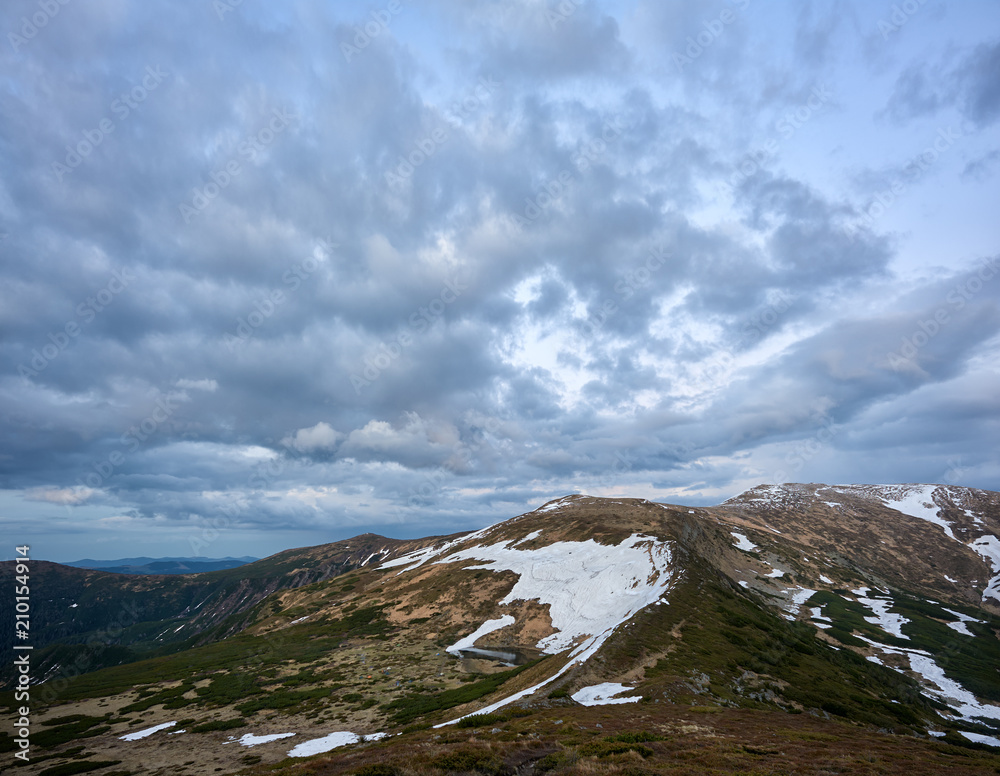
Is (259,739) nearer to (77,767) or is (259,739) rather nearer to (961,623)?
(77,767)

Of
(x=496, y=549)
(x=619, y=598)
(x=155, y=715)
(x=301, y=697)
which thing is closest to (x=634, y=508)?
(x=496, y=549)

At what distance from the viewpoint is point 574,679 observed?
121ft

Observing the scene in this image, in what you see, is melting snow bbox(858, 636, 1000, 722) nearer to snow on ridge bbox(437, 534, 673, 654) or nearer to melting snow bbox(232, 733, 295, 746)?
snow on ridge bbox(437, 534, 673, 654)

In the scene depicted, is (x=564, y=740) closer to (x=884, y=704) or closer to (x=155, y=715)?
(x=884, y=704)

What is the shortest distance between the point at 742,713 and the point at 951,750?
10.8m

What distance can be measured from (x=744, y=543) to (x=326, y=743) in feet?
474

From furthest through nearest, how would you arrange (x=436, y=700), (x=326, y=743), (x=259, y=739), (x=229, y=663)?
(x=229, y=663) → (x=436, y=700) → (x=259, y=739) → (x=326, y=743)

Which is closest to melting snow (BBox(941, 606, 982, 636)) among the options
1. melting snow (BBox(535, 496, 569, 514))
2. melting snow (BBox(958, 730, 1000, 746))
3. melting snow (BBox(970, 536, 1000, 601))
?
melting snow (BBox(970, 536, 1000, 601))

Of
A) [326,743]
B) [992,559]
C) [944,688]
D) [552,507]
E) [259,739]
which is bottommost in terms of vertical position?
[944,688]

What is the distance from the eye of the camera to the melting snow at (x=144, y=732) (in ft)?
140

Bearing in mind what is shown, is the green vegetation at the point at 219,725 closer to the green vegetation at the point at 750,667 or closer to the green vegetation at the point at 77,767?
the green vegetation at the point at 77,767

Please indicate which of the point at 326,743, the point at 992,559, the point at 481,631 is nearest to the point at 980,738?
the point at 481,631

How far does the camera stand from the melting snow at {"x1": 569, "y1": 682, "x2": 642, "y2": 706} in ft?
109

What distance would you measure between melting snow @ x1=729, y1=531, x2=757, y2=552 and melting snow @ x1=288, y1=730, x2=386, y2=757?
442ft
